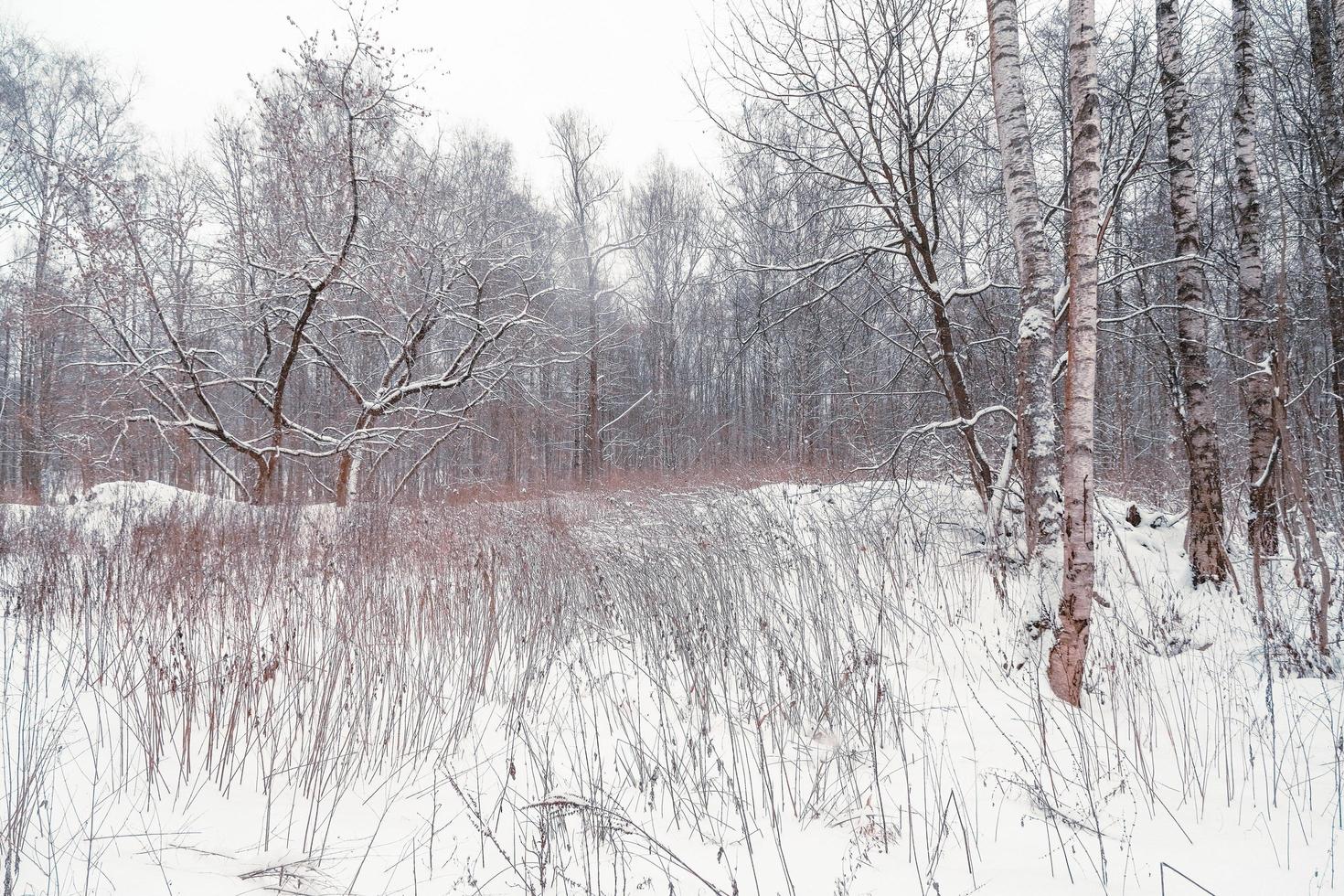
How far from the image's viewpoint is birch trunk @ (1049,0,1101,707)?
9.75 feet

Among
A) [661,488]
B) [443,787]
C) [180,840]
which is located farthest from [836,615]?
[661,488]

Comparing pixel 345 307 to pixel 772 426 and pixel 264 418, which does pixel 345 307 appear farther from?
pixel 772 426

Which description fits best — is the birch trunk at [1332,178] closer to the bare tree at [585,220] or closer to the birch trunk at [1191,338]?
the birch trunk at [1191,338]

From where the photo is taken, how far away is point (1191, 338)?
15.8 ft

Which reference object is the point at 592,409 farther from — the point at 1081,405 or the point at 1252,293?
the point at 1081,405

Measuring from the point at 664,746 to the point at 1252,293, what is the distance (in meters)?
6.11

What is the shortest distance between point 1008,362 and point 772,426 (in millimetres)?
15673

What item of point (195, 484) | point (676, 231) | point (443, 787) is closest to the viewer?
point (443, 787)

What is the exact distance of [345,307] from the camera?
12602 millimetres

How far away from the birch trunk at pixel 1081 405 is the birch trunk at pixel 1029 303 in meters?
1.29

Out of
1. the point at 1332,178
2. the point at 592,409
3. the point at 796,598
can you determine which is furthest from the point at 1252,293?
the point at 592,409

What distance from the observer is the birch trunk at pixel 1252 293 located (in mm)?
4844

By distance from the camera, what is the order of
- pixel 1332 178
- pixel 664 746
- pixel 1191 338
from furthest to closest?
pixel 1332 178 < pixel 1191 338 < pixel 664 746

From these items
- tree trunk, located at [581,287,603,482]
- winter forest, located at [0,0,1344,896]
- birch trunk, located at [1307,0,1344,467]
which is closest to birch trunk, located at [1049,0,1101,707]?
winter forest, located at [0,0,1344,896]
